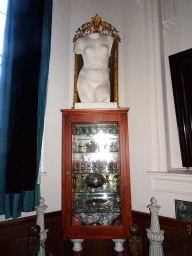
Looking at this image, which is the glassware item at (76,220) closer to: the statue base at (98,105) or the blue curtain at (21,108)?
the blue curtain at (21,108)

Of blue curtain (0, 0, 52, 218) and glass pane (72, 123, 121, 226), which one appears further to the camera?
glass pane (72, 123, 121, 226)

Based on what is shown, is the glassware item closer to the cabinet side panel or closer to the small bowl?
the small bowl

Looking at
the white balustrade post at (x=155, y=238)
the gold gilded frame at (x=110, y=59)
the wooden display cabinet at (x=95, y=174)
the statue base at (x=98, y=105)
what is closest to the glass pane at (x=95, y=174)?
the wooden display cabinet at (x=95, y=174)

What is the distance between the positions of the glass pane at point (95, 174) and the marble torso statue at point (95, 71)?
387mm

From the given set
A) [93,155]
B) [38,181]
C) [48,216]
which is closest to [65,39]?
[93,155]

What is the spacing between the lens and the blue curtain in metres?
1.64

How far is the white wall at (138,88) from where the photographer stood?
2004mm

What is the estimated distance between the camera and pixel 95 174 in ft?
6.34

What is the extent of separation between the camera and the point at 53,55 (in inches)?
93.2

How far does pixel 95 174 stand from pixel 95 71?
3.92 feet

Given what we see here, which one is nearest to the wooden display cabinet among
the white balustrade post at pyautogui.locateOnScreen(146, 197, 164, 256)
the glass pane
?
the glass pane

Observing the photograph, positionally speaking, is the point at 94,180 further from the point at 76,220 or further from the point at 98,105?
the point at 98,105

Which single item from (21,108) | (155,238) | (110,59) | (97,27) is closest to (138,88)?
(110,59)

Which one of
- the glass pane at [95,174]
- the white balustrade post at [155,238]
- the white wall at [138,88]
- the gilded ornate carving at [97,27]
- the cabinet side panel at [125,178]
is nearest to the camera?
the white balustrade post at [155,238]
